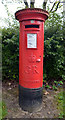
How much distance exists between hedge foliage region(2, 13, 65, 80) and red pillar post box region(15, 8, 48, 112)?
3.33ft

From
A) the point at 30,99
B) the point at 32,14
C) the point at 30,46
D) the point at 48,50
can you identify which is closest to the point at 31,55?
the point at 30,46

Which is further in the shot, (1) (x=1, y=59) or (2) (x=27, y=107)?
(1) (x=1, y=59)

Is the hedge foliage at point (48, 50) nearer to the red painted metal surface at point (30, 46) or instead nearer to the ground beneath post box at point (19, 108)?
the ground beneath post box at point (19, 108)

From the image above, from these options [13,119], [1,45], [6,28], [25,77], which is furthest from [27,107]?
[6,28]

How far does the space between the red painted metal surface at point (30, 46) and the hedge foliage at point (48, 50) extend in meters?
1.01

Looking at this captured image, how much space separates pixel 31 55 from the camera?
2.16 metres

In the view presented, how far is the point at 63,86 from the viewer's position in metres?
3.57

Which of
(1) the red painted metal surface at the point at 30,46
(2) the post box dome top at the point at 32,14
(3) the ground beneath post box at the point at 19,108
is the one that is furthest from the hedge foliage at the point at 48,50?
(2) the post box dome top at the point at 32,14

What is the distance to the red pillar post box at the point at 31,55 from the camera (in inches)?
81.5

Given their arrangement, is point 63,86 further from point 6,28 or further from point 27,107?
point 6,28

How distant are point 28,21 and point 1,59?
6.12 feet

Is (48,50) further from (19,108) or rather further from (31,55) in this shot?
(19,108)

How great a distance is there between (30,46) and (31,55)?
0.61 ft

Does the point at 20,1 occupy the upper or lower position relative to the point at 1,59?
upper
